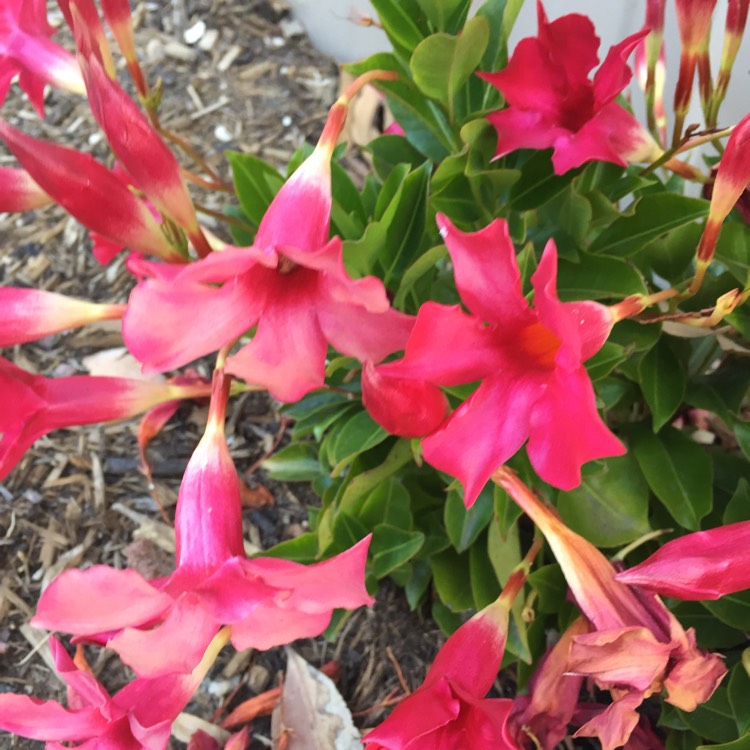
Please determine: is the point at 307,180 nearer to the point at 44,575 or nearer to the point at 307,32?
the point at 44,575

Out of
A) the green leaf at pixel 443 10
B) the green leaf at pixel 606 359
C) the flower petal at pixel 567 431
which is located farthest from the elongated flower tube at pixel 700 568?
the green leaf at pixel 443 10

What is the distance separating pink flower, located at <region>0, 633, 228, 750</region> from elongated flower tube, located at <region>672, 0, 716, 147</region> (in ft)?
2.20

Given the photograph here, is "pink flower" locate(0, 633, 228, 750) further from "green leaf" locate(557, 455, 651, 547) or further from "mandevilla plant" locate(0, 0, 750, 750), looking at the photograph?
"green leaf" locate(557, 455, 651, 547)

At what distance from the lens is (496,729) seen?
0.59 meters

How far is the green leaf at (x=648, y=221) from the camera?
2.70 feet

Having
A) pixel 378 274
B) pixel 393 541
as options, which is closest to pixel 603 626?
pixel 393 541

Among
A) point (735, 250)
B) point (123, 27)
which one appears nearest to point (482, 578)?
point (735, 250)

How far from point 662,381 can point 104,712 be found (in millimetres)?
658

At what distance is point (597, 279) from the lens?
32.5 inches

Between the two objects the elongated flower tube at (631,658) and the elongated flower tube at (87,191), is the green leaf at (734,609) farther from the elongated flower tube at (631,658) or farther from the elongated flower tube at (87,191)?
the elongated flower tube at (87,191)

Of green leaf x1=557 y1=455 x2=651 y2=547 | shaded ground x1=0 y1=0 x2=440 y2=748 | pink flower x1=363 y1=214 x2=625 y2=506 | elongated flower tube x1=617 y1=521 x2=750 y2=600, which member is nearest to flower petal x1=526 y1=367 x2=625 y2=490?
pink flower x1=363 y1=214 x2=625 y2=506

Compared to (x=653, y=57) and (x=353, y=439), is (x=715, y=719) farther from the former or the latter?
(x=653, y=57)

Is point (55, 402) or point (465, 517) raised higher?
point (55, 402)

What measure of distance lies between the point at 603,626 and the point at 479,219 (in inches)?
18.8
